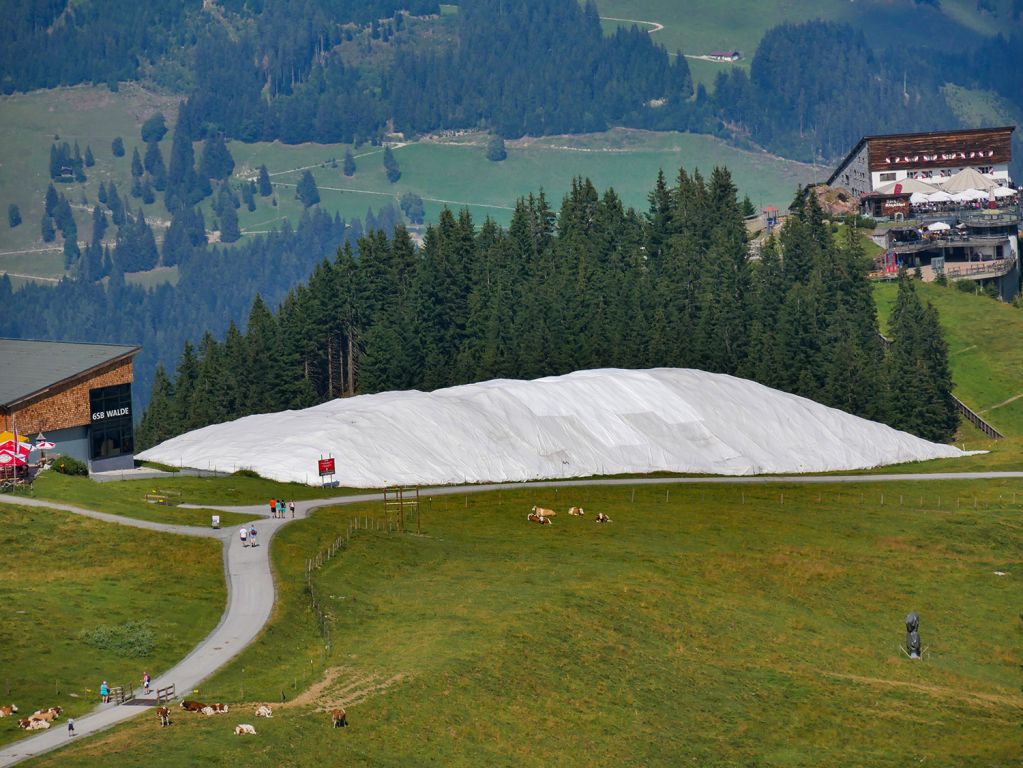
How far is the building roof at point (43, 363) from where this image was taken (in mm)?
143500

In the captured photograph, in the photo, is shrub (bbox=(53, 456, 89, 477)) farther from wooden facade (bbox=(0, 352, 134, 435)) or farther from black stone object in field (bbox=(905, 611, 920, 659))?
black stone object in field (bbox=(905, 611, 920, 659))

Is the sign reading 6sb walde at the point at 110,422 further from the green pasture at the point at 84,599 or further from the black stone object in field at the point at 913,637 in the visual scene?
the black stone object in field at the point at 913,637

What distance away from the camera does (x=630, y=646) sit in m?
99.9

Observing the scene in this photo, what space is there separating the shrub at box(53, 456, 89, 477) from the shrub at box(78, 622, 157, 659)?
45081mm

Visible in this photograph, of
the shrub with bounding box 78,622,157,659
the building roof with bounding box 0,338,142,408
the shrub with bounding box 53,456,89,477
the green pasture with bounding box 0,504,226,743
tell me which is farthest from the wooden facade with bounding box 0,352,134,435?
the shrub with bounding box 78,622,157,659

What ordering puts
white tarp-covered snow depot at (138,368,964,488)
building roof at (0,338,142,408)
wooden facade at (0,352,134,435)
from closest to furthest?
wooden facade at (0,352,134,435) < building roof at (0,338,142,408) < white tarp-covered snow depot at (138,368,964,488)

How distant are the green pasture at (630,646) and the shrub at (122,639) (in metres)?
5.82

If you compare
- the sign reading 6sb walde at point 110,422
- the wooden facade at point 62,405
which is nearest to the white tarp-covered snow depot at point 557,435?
the sign reading 6sb walde at point 110,422

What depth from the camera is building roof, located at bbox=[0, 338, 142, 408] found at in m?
144

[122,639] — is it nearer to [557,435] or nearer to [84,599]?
[84,599]

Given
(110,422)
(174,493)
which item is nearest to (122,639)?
(174,493)

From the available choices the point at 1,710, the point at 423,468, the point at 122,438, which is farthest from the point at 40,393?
the point at 1,710

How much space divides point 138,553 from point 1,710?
30043 millimetres

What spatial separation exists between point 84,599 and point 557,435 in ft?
233
